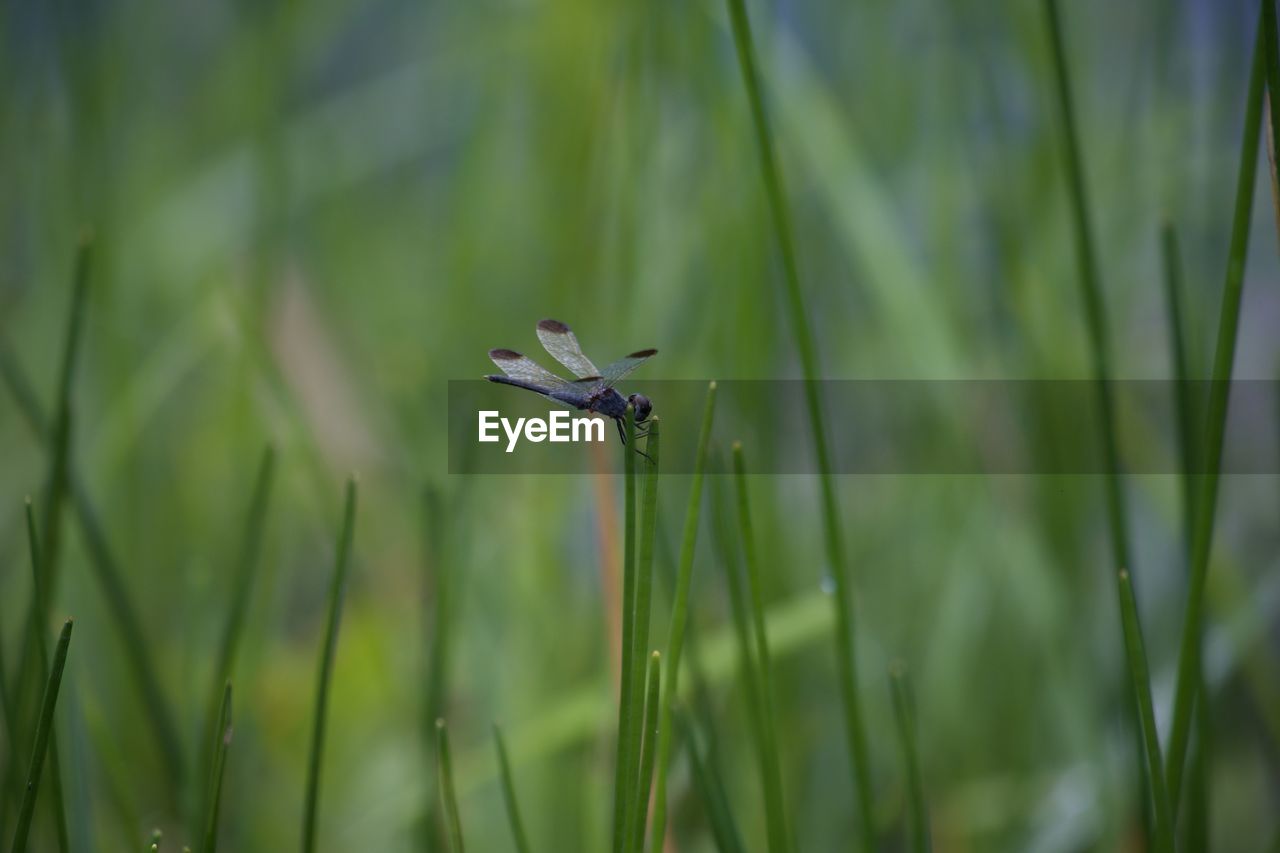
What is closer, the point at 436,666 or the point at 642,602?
the point at 642,602

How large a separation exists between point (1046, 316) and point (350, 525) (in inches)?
26.2

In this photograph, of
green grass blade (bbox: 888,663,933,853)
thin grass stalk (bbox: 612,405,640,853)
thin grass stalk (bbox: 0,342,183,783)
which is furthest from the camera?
thin grass stalk (bbox: 0,342,183,783)

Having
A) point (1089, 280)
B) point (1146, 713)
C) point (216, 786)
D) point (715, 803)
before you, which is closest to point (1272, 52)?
point (1089, 280)

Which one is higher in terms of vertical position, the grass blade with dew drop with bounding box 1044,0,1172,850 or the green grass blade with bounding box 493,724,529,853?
the grass blade with dew drop with bounding box 1044,0,1172,850

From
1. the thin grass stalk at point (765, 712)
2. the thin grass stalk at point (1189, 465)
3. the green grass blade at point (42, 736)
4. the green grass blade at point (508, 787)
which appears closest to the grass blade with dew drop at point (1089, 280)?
the thin grass stalk at point (1189, 465)

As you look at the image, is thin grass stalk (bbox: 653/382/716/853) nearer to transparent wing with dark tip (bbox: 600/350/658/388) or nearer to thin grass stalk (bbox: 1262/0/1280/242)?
transparent wing with dark tip (bbox: 600/350/658/388)

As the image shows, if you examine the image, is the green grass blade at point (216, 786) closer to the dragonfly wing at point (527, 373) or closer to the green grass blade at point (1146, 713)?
the dragonfly wing at point (527, 373)

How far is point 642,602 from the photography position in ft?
0.97

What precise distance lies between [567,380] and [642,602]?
0.13 meters

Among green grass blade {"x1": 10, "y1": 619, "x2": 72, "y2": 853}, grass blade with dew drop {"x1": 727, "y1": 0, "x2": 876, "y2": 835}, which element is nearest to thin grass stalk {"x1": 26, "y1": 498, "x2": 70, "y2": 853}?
green grass blade {"x1": 10, "y1": 619, "x2": 72, "y2": 853}

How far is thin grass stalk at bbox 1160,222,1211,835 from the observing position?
16.2 inches

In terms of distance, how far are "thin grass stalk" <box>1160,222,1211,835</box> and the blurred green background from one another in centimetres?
4

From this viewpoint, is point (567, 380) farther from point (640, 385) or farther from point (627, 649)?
point (640, 385)

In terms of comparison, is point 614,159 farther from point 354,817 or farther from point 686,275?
point 354,817
